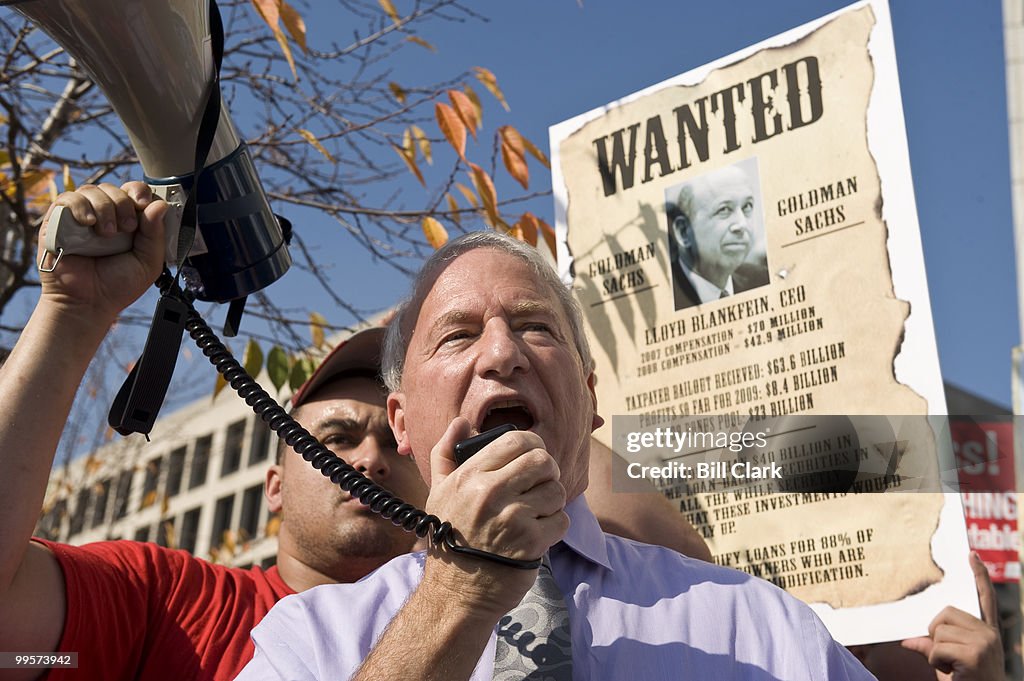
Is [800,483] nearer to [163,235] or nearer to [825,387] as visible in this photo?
[825,387]

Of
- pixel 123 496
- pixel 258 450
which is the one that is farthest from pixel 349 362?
pixel 258 450

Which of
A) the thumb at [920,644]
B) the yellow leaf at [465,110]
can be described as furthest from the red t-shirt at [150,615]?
the yellow leaf at [465,110]

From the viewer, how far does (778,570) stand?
249 centimetres

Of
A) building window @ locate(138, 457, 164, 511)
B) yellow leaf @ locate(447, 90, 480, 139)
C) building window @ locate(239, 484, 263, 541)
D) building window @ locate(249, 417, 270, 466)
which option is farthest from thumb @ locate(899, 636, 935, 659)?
building window @ locate(239, 484, 263, 541)

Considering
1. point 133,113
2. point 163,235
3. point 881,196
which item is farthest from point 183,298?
point 881,196

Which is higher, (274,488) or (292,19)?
(292,19)

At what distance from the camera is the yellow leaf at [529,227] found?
385 cm

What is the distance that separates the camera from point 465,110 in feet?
12.7

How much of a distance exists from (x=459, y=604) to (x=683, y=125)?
5.79 ft

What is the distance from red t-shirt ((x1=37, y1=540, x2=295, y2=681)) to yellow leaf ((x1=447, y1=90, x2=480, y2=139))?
1.82 m

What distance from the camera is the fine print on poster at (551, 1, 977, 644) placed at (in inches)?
93.4

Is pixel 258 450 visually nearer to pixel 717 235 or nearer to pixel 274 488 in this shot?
pixel 274 488

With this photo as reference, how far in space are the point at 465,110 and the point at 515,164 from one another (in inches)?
13.0

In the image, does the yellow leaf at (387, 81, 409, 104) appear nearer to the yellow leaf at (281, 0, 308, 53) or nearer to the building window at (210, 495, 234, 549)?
the yellow leaf at (281, 0, 308, 53)
